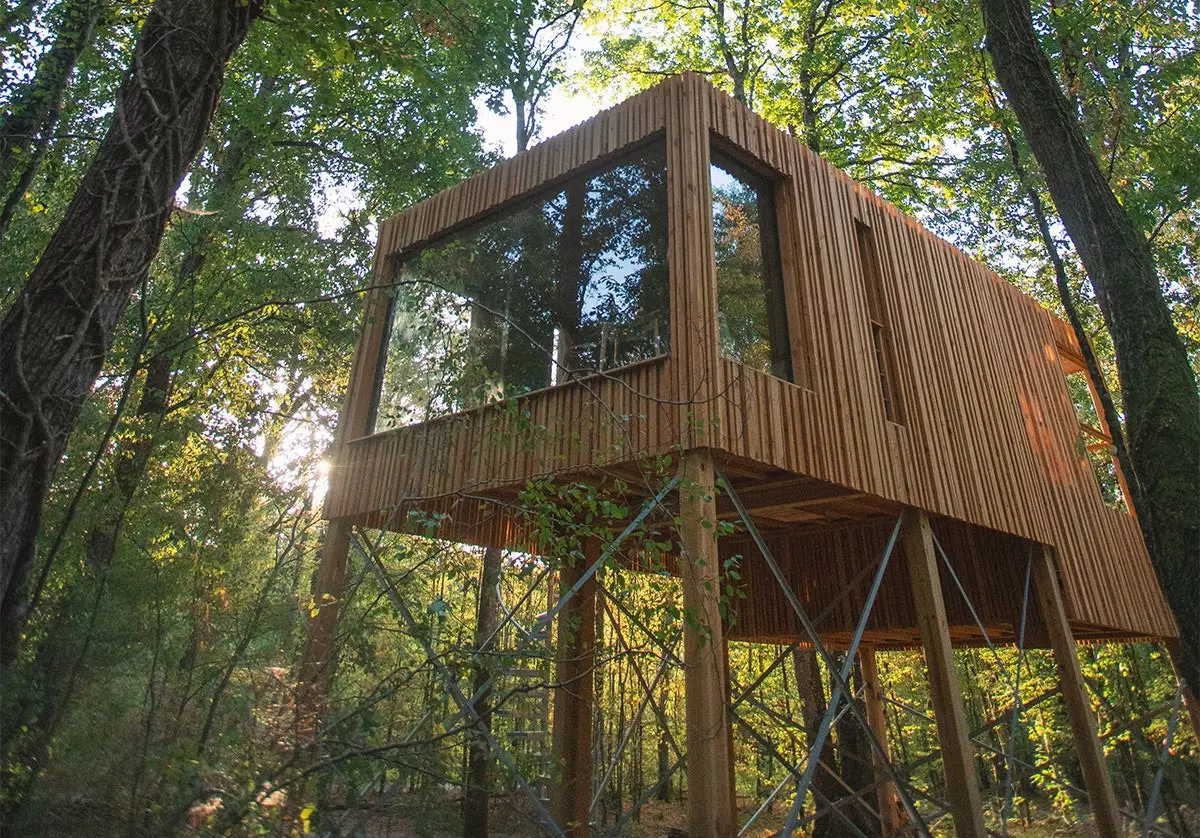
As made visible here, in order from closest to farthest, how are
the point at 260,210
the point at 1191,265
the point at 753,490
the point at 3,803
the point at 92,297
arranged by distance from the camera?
the point at 92,297 → the point at 3,803 → the point at 753,490 → the point at 260,210 → the point at 1191,265

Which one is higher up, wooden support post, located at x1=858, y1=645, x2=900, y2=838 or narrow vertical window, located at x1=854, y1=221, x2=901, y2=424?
narrow vertical window, located at x1=854, y1=221, x2=901, y2=424

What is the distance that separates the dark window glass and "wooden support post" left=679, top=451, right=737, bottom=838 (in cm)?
112

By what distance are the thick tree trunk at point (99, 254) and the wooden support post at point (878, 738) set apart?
900 cm

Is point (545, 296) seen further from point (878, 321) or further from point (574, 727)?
point (574, 727)

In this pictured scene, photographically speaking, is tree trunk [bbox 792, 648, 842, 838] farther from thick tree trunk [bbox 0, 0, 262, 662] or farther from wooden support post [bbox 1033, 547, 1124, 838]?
thick tree trunk [bbox 0, 0, 262, 662]

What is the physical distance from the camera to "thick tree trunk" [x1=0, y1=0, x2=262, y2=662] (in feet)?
7.81

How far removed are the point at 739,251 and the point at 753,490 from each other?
1.92 metres

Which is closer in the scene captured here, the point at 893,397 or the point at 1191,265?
the point at 893,397

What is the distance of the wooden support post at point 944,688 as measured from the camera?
5613 millimetres

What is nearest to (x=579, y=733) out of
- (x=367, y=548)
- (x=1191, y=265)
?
(x=367, y=548)

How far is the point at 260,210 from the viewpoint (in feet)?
35.9

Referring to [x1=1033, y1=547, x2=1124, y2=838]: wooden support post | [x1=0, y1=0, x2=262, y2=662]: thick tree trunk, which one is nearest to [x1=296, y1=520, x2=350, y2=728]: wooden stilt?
[x1=0, y1=0, x2=262, y2=662]: thick tree trunk

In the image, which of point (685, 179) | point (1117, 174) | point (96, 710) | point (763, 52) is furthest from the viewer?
point (763, 52)

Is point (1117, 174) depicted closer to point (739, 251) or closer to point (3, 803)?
point (739, 251)
